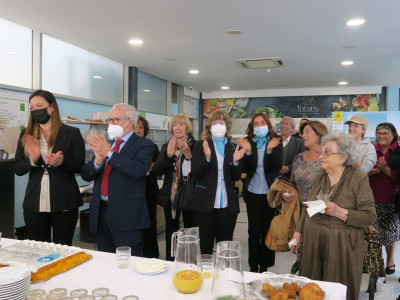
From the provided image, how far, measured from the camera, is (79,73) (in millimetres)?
5730

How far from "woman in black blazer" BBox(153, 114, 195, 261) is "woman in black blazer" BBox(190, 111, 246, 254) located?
34cm

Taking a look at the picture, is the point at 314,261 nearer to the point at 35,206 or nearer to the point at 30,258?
the point at 30,258

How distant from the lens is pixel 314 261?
205 cm

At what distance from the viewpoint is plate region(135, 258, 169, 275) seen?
135cm

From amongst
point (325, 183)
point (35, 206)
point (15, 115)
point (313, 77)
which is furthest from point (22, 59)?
point (313, 77)

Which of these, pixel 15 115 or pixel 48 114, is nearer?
pixel 48 114

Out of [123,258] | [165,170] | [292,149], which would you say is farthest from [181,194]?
[292,149]

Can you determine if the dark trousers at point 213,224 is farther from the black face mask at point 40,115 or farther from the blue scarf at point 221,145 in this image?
the black face mask at point 40,115

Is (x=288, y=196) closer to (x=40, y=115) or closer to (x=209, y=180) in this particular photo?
(x=209, y=180)

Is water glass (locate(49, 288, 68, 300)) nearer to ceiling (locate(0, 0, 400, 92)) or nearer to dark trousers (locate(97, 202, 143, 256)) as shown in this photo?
dark trousers (locate(97, 202, 143, 256))

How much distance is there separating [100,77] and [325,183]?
17.0ft

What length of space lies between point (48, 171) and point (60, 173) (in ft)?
0.24

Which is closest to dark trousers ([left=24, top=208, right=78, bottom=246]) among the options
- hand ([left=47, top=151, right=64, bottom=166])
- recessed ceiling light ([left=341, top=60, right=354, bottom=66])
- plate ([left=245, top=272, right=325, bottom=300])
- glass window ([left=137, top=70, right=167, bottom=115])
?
hand ([left=47, top=151, right=64, bottom=166])

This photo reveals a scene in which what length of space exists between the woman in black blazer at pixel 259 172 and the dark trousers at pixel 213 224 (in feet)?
1.82
